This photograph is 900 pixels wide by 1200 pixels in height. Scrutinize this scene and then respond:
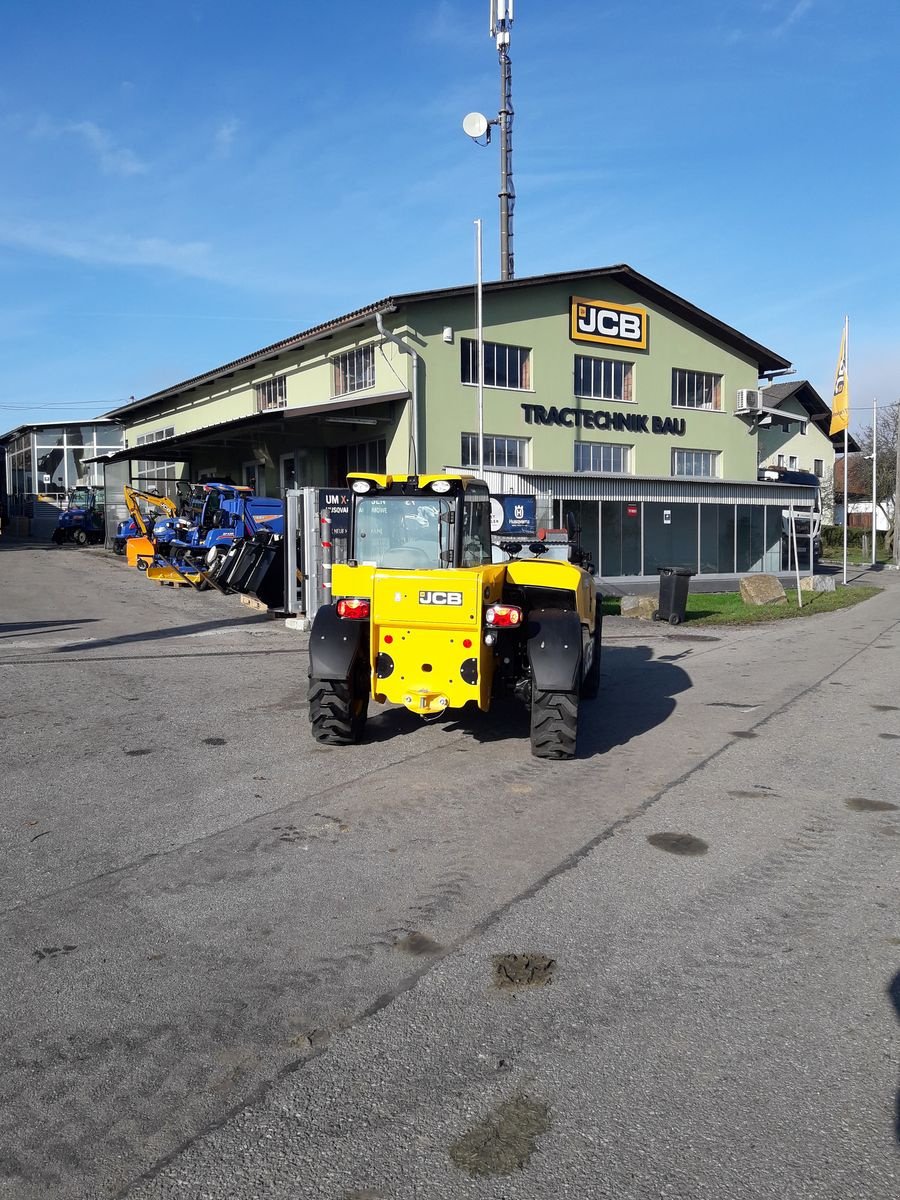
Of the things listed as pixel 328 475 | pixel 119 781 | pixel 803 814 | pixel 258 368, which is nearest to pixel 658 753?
pixel 803 814

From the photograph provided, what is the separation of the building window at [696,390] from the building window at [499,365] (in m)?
6.72

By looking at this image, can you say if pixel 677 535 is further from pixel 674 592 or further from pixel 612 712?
pixel 612 712

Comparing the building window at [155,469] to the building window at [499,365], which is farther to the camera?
the building window at [155,469]

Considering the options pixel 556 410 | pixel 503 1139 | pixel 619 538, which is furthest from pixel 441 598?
pixel 556 410

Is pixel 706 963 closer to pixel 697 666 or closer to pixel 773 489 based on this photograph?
pixel 697 666

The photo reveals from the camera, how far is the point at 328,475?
30.0m

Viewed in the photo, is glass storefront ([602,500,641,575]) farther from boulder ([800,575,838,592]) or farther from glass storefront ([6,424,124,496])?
glass storefront ([6,424,124,496])

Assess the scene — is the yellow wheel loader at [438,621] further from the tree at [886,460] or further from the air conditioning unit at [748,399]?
the tree at [886,460]

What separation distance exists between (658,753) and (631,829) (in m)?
2.26

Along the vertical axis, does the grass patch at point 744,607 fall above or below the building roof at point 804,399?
below

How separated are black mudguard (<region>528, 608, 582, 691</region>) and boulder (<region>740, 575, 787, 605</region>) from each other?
55.6 ft

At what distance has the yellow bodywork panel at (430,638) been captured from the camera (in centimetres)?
750

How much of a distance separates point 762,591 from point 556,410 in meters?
8.87

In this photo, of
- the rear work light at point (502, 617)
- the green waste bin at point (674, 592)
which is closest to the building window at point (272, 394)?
the green waste bin at point (674, 592)
